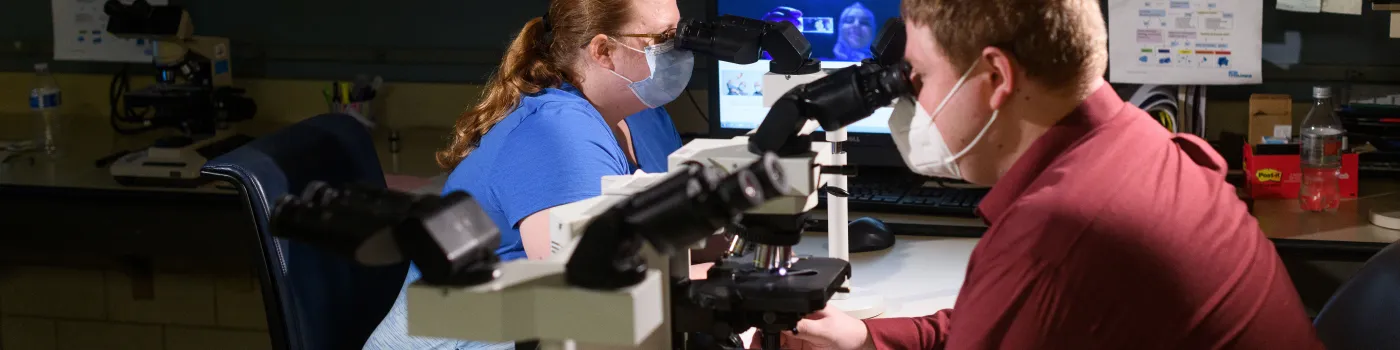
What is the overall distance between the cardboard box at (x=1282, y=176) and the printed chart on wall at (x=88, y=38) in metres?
2.62

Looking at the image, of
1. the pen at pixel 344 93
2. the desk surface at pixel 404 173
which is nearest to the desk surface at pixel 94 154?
the desk surface at pixel 404 173

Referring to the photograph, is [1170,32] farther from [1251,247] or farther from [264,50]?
[264,50]

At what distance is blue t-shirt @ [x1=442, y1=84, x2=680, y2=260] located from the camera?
1.71 m

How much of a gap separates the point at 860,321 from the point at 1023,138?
0.36 metres

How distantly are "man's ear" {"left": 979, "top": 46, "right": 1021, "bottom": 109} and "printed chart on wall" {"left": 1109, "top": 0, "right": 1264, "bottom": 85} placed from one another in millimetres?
1636

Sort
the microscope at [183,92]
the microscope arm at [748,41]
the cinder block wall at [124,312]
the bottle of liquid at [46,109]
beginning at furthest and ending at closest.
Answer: the cinder block wall at [124,312] < the bottle of liquid at [46,109] < the microscope at [183,92] < the microscope arm at [748,41]

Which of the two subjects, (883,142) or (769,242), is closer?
(769,242)

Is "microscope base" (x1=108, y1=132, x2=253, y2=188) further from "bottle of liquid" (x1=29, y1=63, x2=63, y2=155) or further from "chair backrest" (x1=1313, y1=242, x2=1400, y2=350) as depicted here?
"chair backrest" (x1=1313, y1=242, x2=1400, y2=350)

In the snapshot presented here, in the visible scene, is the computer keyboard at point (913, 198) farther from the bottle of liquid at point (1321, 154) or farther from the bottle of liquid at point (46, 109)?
the bottle of liquid at point (46, 109)

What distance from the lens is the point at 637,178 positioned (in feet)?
4.00

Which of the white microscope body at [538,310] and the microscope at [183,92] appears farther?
the microscope at [183,92]

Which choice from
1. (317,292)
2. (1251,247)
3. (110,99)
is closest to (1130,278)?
(1251,247)

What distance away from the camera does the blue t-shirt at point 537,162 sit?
67.2 inches

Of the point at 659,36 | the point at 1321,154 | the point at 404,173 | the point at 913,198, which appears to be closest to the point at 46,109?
the point at 404,173
